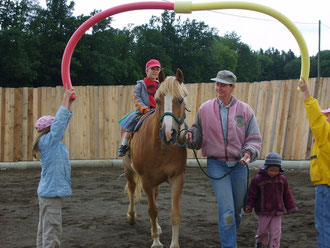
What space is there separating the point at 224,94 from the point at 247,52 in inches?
3533

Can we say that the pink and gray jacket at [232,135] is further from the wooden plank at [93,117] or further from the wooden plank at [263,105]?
the wooden plank at [93,117]

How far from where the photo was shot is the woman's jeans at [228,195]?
14.4ft

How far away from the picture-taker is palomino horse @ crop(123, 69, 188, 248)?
180 inches

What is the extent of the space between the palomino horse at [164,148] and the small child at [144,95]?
449mm

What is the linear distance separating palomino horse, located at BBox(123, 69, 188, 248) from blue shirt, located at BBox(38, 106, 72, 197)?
1.10 m

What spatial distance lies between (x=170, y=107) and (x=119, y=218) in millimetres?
3102

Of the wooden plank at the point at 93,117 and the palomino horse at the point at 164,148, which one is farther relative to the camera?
the wooden plank at the point at 93,117

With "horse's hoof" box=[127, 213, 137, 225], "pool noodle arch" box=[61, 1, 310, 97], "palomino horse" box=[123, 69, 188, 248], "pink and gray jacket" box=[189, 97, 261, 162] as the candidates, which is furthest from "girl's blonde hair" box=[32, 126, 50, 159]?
"horse's hoof" box=[127, 213, 137, 225]

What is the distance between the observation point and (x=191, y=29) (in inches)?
2304

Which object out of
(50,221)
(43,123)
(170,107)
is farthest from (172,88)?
(50,221)

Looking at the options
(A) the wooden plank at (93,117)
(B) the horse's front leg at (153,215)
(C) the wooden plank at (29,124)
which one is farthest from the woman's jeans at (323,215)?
(C) the wooden plank at (29,124)

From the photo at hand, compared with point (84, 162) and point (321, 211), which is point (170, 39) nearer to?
point (84, 162)

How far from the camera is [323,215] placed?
4074mm

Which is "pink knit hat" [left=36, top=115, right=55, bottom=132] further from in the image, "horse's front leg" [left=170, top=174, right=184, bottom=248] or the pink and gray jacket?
"horse's front leg" [left=170, top=174, right=184, bottom=248]
